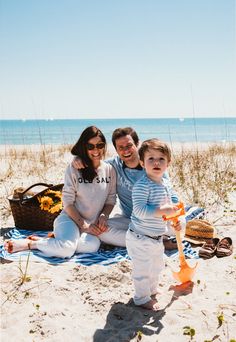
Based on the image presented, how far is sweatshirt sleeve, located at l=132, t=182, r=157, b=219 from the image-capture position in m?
2.64

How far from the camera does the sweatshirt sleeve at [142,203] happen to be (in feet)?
8.66

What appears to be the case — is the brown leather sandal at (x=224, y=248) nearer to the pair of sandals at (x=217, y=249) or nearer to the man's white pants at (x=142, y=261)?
the pair of sandals at (x=217, y=249)

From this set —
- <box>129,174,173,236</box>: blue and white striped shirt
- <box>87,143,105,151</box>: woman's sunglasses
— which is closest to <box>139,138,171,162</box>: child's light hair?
<box>129,174,173,236</box>: blue and white striped shirt

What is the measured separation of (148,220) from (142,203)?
0.15 meters

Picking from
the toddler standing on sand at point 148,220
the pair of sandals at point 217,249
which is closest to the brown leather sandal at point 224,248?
the pair of sandals at point 217,249

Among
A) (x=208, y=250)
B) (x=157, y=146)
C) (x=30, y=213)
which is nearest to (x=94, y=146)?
(x=157, y=146)

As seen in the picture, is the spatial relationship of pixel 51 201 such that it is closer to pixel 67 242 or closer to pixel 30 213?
pixel 30 213

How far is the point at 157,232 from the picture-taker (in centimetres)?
275

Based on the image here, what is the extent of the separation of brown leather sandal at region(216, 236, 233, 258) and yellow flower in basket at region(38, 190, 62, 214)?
5.99 ft

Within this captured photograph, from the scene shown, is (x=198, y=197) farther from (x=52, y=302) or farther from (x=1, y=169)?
(x=1, y=169)

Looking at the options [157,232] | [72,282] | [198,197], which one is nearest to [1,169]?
[198,197]

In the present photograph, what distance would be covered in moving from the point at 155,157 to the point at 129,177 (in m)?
1.25

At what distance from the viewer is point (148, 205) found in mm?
2709

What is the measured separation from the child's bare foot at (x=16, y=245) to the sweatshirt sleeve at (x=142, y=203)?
1.53 meters
